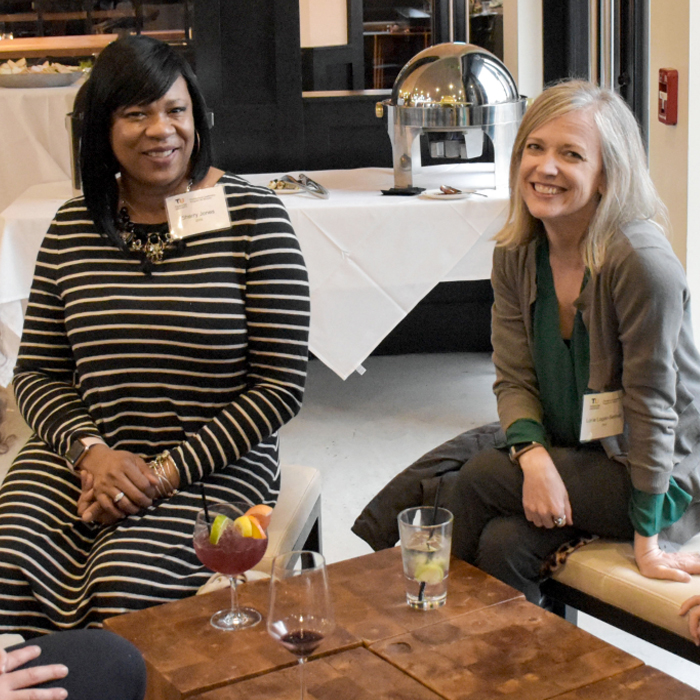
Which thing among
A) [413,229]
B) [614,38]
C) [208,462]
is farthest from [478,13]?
[208,462]

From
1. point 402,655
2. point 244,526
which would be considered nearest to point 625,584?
point 402,655

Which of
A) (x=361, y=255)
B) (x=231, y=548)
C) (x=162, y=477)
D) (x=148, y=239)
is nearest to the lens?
(x=231, y=548)

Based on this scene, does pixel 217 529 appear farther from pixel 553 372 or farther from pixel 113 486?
pixel 553 372

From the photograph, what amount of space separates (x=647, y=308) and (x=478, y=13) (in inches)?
139

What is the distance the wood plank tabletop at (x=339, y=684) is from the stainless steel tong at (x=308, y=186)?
7.03ft

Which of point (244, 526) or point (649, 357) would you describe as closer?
point (244, 526)

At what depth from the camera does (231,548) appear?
1.30 meters

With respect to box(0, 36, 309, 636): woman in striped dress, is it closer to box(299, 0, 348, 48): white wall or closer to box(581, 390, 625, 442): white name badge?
box(581, 390, 625, 442): white name badge

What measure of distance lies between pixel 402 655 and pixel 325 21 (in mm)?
5622

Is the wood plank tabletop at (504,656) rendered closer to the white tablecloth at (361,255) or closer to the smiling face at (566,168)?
the smiling face at (566,168)

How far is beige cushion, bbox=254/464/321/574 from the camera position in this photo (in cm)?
176

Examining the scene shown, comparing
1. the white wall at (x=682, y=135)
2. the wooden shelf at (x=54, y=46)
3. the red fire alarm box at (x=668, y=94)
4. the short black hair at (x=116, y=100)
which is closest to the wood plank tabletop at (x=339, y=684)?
the short black hair at (x=116, y=100)

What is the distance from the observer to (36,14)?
512cm

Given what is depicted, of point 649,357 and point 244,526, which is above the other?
point 649,357
